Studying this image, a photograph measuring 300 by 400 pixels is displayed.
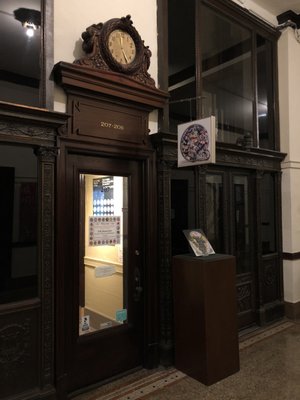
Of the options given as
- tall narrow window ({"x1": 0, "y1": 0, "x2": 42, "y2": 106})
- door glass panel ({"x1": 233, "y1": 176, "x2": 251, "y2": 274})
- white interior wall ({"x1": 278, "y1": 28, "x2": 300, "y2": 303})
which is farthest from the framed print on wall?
white interior wall ({"x1": 278, "y1": 28, "x2": 300, "y2": 303})

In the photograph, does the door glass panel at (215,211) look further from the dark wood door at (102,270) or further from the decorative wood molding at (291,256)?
the decorative wood molding at (291,256)

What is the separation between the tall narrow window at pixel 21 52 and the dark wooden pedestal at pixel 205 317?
76.6 inches

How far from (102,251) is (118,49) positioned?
6.02 feet

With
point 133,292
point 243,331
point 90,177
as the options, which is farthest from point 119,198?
point 243,331

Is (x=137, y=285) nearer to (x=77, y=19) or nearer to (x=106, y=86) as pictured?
(x=106, y=86)

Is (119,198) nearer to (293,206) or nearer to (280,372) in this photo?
(280,372)

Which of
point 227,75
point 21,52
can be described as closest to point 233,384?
point 21,52

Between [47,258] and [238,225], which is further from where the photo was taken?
[238,225]

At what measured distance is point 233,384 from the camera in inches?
113

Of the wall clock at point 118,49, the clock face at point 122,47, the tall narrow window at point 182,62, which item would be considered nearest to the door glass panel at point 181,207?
the tall narrow window at point 182,62

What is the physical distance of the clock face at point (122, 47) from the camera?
2898mm

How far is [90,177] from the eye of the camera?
2.93 m

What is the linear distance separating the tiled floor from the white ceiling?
4.45 meters

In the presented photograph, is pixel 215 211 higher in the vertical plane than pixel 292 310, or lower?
higher
